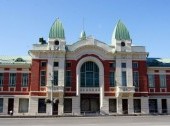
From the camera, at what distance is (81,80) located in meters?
55.8

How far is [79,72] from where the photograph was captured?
5575 cm

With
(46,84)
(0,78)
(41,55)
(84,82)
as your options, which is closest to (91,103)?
(84,82)

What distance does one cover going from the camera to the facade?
178ft

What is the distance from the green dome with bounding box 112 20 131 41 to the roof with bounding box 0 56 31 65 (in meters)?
16.8

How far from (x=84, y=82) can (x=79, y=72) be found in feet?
6.49

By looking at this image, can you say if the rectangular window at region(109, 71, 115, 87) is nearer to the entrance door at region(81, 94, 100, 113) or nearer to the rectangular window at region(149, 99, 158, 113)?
the entrance door at region(81, 94, 100, 113)

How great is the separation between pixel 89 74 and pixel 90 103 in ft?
16.9

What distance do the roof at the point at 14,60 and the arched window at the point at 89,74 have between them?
33.8 feet

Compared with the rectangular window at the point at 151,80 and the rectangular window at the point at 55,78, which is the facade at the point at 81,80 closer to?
the rectangular window at the point at 55,78

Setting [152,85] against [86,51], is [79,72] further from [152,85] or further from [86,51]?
[152,85]

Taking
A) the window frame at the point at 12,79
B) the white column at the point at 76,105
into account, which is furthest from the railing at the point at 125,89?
the window frame at the point at 12,79

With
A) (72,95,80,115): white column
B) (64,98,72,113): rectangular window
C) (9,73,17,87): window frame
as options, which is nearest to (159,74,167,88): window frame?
(72,95,80,115): white column

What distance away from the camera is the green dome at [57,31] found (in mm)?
57125

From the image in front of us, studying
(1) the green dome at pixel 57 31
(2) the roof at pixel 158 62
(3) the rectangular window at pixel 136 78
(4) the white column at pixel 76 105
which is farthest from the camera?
(2) the roof at pixel 158 62
